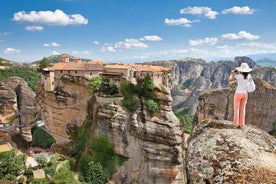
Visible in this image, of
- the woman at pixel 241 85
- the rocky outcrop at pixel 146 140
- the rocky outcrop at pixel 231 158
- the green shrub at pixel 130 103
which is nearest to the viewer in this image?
the rocky outcrop at pixel 231 158

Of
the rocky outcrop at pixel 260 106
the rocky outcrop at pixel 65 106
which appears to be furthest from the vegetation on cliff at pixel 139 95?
the rocky outcrop at pixel 260 106

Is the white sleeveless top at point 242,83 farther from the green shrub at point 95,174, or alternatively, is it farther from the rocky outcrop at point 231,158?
the green shrub at point 95,174

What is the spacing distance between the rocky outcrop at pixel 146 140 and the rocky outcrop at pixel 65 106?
5108mm

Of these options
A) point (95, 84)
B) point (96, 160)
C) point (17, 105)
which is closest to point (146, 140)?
point (96, 160)

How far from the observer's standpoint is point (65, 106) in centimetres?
4719

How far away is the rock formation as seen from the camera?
2281 inches

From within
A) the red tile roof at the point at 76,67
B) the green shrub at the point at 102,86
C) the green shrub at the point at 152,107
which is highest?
Answer: the red tile roof at the point at 76,67

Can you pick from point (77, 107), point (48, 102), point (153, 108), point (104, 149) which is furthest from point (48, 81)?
point (153, 108)

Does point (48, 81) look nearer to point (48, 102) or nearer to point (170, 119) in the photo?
point (48, 102)

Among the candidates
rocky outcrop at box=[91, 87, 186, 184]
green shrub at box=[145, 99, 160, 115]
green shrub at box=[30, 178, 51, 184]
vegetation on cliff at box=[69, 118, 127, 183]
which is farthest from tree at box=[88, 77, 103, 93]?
green shrub at box=[30, 178, 51, 184]

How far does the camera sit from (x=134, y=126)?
39562 millimetres

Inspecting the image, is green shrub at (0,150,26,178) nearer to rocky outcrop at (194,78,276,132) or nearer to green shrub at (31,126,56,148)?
green shrub at (31,126,56,148)

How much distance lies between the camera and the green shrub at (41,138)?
50000 mm

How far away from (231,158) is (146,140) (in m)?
35.5
